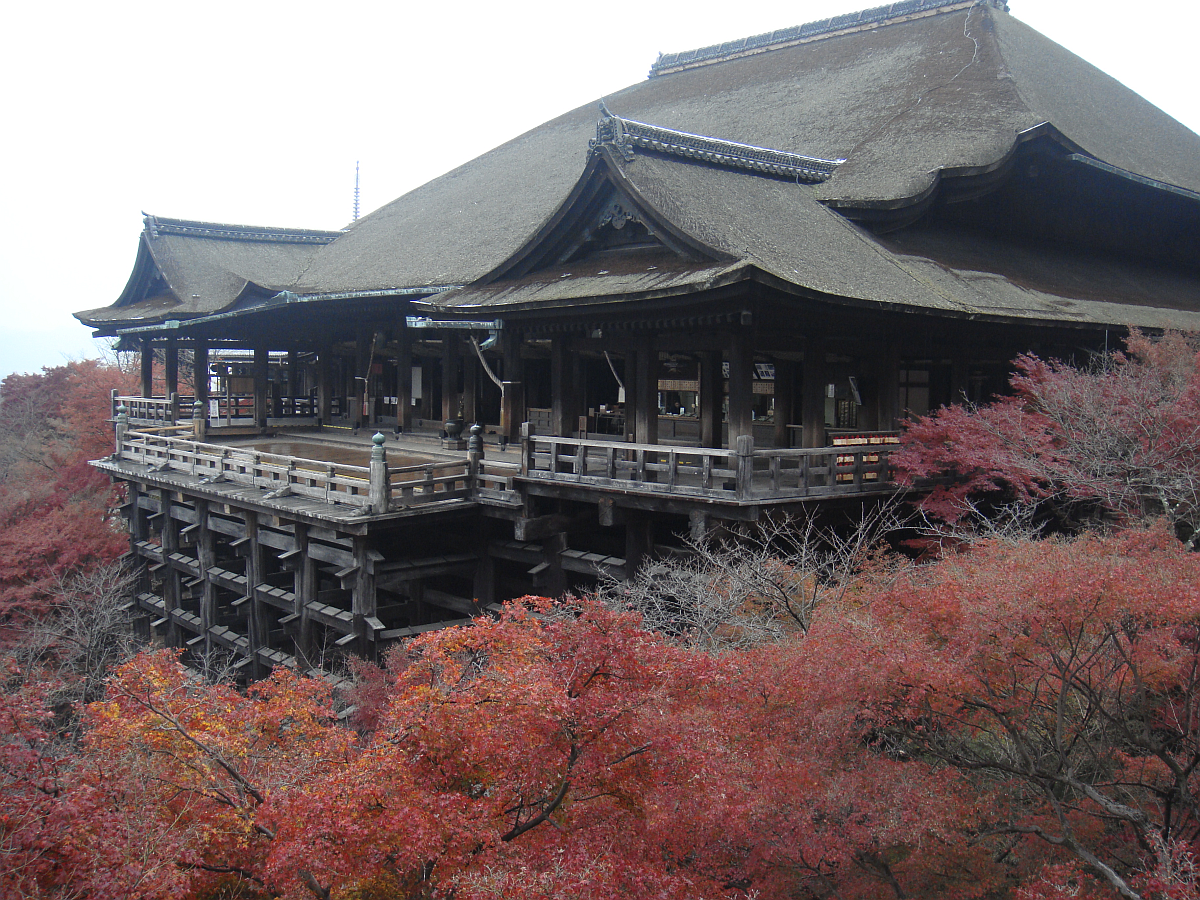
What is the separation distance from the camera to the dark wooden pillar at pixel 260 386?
24750 millimetres

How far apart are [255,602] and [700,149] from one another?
36.8 ft

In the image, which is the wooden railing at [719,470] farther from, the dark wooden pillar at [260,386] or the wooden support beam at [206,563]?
the dark wooden pillar at [260,386]

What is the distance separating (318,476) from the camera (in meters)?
13.8

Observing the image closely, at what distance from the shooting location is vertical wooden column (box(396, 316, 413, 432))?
827 inches

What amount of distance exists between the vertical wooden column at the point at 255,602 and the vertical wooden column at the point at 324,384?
30.2 ft

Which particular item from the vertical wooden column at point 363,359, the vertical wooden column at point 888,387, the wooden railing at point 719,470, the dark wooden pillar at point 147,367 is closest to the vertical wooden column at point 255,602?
the wooden railing at point 719,470

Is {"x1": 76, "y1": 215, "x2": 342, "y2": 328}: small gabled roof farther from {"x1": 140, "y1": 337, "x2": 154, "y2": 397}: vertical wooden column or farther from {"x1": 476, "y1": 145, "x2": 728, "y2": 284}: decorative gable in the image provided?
{"x1": 476, "y1": 145, "x2": 728, "y2": 284}: decorative gable

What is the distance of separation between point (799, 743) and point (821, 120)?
16914 millimetres

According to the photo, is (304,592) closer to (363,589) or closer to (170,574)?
(363,589)

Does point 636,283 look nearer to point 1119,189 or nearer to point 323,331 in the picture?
point 1119,189

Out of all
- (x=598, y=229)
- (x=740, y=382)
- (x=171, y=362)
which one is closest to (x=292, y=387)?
(x=171, y=362)

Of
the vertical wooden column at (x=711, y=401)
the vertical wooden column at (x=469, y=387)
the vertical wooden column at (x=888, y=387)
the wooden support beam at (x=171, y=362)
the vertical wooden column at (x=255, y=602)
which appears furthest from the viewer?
the wooden support beam at (x=171, y=362)

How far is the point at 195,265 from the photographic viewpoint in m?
27.7

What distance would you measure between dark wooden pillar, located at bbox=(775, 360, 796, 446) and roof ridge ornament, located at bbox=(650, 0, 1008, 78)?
1288cm
